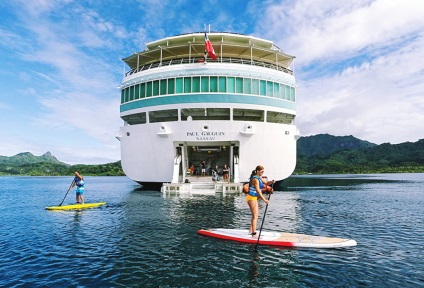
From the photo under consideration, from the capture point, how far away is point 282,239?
10.7 meters

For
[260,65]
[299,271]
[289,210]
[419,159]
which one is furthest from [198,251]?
[419,159]

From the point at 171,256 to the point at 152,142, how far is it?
2213cm

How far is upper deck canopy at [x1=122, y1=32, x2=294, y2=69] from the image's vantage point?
3216 centimetres

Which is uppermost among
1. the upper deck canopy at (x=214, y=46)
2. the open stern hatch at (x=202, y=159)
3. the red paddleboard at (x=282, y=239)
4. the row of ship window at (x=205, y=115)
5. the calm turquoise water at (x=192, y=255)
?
the upper deck canopy at (x=214, y=46)

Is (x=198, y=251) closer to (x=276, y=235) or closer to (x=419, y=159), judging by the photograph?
(x=276, y=235)

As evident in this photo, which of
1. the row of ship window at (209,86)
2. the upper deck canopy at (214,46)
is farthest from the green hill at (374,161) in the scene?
the row of ship window at (209,86)

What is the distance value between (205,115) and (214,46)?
9.17 metres

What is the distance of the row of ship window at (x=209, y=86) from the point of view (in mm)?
29625

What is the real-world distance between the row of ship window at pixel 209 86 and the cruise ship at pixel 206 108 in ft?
0.35

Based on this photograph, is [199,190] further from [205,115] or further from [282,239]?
[282,239]

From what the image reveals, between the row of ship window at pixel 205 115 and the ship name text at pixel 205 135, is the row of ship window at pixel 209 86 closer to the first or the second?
the row of ship window at pixel 205 115

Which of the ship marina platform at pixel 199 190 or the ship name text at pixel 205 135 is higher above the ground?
the ship name text at pixel 205 135

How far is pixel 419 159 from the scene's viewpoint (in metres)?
155

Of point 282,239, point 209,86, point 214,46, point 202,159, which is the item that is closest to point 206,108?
point 209,86
